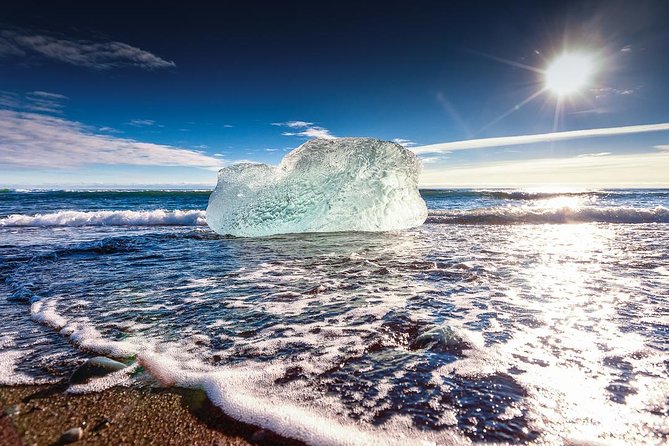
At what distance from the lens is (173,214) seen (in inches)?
611

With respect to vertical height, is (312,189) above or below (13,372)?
above

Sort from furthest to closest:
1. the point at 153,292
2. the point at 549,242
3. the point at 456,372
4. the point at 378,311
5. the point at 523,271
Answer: the point at 549,242 → the point at 523,271 → the point at 153,292 → the point at 378,311 → the point at 456,372

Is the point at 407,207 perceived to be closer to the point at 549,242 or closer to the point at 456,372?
the point at 549,242

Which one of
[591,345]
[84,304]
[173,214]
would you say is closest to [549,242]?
[591,345]

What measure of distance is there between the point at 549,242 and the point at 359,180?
15.6ft

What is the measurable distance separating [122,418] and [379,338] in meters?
1.79

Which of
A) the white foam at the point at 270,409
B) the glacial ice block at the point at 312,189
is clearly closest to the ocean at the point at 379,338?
the white foam at the point at 270,409

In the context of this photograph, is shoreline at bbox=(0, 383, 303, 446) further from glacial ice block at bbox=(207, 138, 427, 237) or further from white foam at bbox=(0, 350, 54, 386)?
glacial ice block at bbox=(207, 138, 427, 237)

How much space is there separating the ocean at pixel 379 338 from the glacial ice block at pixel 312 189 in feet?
11.3

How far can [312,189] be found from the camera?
31.6 feet

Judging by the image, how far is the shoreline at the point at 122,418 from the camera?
1.75 meters

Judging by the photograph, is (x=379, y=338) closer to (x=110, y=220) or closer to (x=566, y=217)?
(x=566, y=217)

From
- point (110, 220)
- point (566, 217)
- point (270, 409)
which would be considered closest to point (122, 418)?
point (270, 409)

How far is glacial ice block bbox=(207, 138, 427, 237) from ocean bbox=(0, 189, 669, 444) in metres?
3.45
